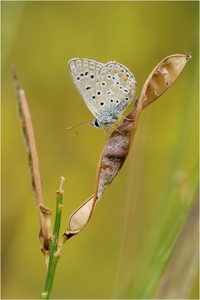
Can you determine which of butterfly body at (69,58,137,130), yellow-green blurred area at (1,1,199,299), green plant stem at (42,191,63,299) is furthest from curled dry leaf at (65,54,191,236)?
yellow-green blurred area at (1,1,199,299)

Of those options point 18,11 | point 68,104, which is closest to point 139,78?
point 68,104

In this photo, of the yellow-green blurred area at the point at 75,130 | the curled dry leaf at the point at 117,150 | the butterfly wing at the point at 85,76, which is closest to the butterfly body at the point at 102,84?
the butterfly wing at the point at 85,76

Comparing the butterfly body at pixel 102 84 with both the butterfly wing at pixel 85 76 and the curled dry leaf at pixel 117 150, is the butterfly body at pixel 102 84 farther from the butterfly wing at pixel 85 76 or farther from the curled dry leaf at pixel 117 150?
the curled dry leaf at pixel 117 150

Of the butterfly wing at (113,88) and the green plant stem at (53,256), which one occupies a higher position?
the butterfly wing at (113,88)

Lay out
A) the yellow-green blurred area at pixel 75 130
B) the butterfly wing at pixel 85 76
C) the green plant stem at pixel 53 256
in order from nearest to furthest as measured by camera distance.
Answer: the green plant stem at pixel 53 256 → the butterfly wing at pixel 85 76 → the yellow-green blurred area at pixel 75 130

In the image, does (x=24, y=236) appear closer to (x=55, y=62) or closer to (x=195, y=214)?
(x=55, y=62)

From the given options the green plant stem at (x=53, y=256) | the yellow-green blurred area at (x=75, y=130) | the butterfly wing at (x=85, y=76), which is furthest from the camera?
the yellow-green blurred area at (x=75, y=130)

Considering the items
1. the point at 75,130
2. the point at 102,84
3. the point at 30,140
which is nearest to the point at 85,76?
the point at 102,84
